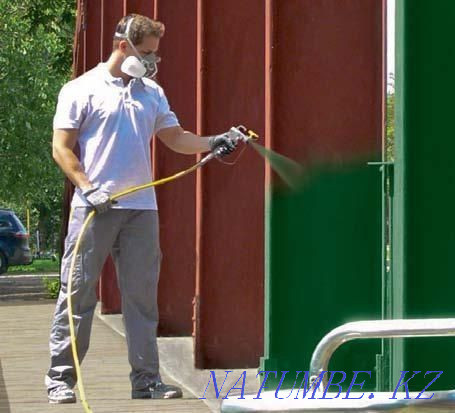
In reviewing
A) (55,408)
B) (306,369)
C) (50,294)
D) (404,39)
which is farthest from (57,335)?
(50,294)

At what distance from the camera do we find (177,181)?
39.2 feet

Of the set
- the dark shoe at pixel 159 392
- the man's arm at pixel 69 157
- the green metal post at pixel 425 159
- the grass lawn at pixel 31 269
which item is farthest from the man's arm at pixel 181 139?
the grass lawn at pixel 31 269

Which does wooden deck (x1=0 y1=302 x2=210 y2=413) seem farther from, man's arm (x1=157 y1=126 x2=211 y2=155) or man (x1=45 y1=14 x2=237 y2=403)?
man's arm (x1=157 y1=126 x2=211 y2=155)

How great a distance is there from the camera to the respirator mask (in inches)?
301

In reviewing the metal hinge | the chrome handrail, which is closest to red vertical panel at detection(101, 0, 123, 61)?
the metal hinge

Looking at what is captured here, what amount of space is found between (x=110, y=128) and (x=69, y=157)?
0.85 feet

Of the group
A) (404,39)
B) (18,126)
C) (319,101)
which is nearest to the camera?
(404,39)

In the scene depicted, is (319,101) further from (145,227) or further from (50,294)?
(50,294)

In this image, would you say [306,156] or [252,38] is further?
[252,38]

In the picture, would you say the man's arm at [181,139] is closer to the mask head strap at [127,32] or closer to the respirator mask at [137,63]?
the respirator mask at [137,63]

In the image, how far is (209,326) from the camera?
9.54 m

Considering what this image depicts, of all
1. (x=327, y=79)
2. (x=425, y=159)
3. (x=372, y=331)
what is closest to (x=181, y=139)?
(x=327, y=79)

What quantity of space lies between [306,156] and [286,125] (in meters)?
0.20

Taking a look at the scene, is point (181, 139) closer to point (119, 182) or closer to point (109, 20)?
point (119, 182)
